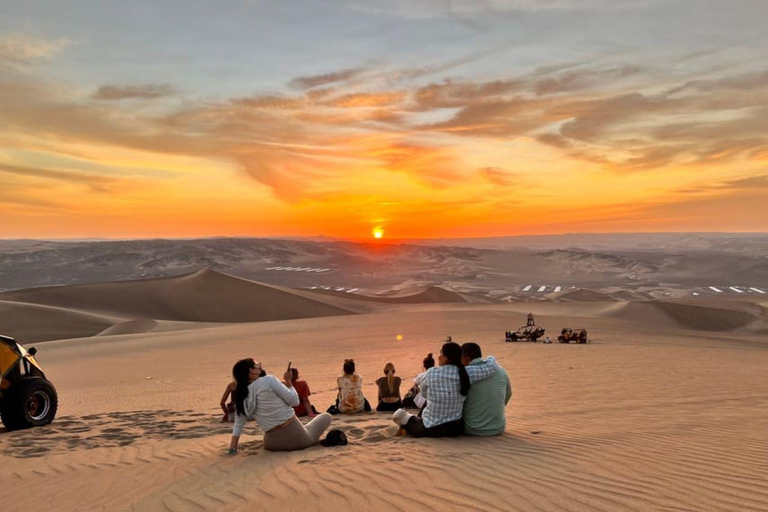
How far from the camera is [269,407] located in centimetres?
675

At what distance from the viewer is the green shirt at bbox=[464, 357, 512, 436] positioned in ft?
23.2

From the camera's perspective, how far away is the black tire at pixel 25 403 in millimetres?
9469

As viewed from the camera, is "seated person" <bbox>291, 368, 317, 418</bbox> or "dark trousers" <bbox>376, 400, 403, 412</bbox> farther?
"dark trousers" <bbox>376, 400, 403, 412</bbox>

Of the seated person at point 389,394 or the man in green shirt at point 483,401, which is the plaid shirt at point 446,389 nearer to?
the man in green shirt at point 483,401

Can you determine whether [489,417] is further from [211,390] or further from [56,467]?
[211,390]

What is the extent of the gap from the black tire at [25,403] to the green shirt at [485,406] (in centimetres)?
690

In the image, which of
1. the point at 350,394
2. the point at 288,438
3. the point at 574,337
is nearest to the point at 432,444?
the point at 288,438

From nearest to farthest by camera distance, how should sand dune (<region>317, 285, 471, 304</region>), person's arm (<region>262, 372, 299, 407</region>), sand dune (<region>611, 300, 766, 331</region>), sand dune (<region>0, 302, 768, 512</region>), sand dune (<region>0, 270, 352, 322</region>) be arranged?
sand dune (<region>0, 302, 768, 512</region>) < person's arm (<region>262, 372, 299, 407</region>) < sand dune (<region>611, 300, 766, 331</region>) < sand dune (<region>0, 270, 352, 322</region>) < sand dune (<region>317, 285, 471, 304</region>)

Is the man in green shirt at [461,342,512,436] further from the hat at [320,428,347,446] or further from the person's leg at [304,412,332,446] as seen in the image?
the person's leg at [304,412,332,446]

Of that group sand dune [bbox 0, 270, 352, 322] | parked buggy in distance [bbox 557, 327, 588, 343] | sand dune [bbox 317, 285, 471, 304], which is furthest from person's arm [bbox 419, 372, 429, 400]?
sand dune [bbox 317, 285, 471, 304]

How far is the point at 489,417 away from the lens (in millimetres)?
7180

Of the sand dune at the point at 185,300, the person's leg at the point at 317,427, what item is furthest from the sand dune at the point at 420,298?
the person's leg at the point at 317,427

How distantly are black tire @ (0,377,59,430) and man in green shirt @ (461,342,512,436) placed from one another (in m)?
6.90

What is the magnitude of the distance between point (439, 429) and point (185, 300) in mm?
47881
